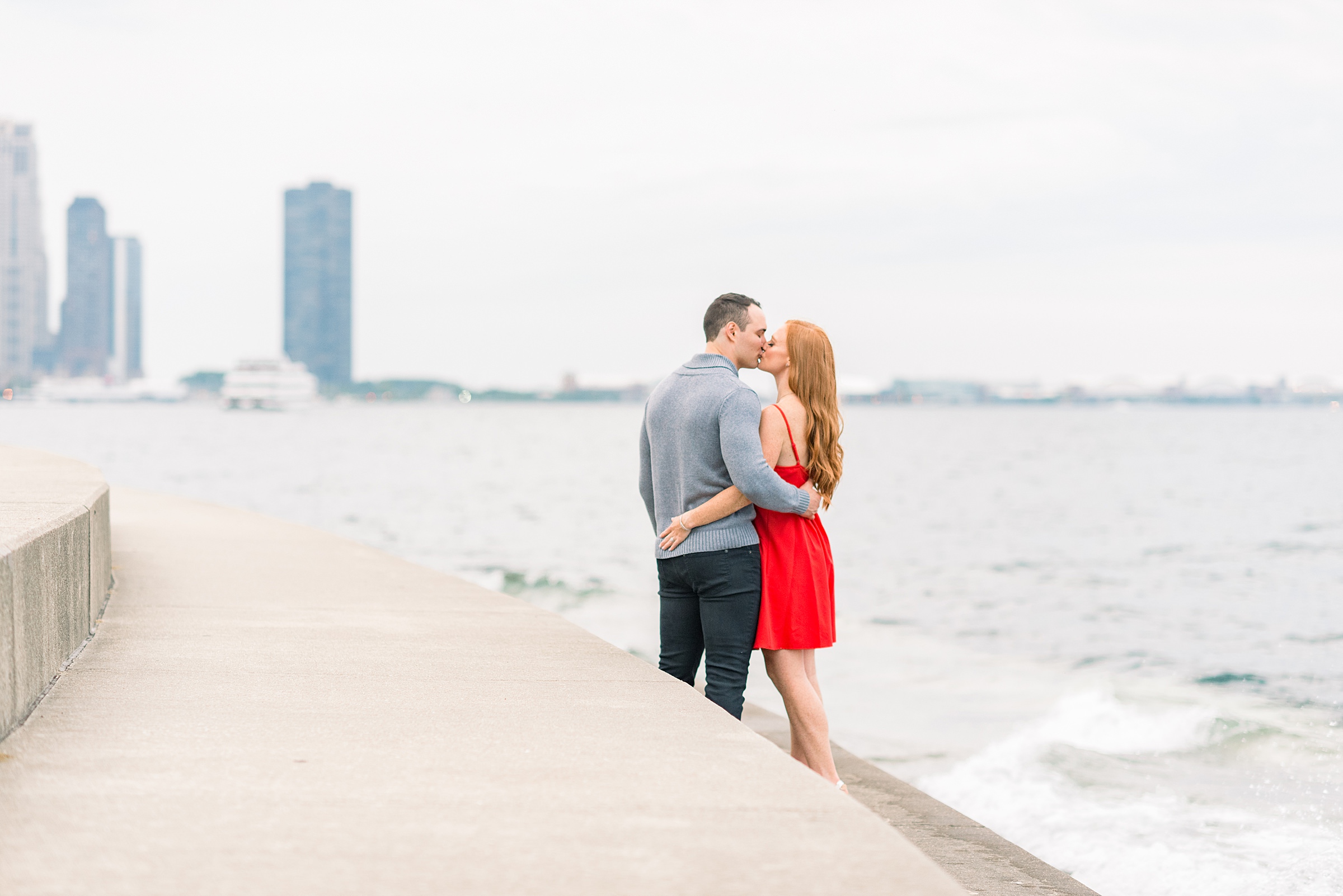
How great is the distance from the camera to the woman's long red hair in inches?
198

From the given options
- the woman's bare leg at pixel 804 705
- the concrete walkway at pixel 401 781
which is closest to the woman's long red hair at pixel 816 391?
the woman's bare leg at pixel 804 705

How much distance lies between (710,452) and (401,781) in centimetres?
194

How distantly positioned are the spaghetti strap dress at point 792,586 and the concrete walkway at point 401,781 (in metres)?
0.45

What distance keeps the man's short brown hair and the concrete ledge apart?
2.42 meters

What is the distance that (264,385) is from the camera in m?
157

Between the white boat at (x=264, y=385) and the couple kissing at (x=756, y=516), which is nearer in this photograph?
the couple kissing at (x=756, y=516)

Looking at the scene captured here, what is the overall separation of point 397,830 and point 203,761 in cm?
94

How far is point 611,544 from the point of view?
33.5 metres

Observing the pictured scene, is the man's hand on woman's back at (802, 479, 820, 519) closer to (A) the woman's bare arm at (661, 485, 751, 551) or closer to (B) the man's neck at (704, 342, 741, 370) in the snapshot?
(A) the woman's bare arm at (661, 485, 751, 551)

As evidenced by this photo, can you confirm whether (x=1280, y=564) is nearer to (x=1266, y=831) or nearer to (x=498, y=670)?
(x=1266, y=831)

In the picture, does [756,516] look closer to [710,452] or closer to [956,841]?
[710,452]

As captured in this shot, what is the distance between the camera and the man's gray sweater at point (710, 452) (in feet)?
16.0

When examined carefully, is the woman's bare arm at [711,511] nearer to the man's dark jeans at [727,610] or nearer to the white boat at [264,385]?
the man's dark jeans at [727,610]

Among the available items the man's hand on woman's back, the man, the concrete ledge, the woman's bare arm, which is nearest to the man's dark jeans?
the man
